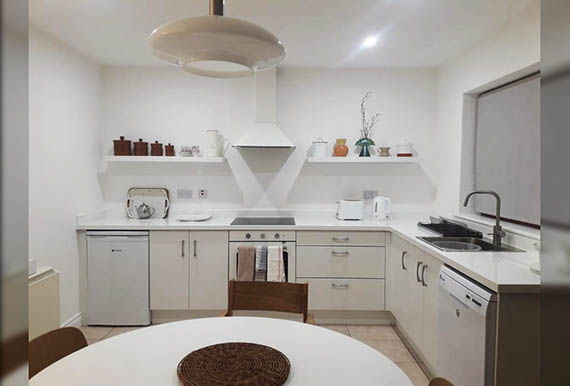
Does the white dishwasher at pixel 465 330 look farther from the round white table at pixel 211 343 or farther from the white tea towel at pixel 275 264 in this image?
the white tea towel at pixel 275 264

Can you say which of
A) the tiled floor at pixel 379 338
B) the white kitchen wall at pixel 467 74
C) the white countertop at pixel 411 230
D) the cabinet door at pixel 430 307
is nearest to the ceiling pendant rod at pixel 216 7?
the white countertop at pixel 411 230

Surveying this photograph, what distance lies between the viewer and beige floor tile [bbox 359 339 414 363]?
2.82 meters

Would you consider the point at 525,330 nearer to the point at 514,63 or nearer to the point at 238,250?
the point at 514,63

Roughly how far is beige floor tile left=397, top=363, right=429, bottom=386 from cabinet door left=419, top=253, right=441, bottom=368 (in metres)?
0.16

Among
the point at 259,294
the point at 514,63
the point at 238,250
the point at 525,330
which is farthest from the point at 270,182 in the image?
the point at 525,330

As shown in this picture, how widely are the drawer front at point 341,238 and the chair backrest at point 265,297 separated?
1387 mm

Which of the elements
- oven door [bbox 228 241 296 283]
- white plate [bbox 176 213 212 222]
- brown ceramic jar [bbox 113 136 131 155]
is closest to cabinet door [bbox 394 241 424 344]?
oven door [bbox 228 241 296 283]

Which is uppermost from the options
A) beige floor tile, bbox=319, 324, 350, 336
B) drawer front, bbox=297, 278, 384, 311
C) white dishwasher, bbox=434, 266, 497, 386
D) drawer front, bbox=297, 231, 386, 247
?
drawer front, bbox=297, 231, 386, 247

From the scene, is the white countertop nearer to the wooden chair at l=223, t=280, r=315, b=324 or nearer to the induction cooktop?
the induction cooktop

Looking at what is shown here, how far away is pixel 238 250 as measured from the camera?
3232 mm

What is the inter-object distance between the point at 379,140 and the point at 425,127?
49 cm

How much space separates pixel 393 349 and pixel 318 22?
2.52 m

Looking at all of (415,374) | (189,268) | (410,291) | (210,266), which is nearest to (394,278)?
(410,291)

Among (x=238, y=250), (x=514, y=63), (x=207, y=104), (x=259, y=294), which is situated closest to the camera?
(x=259, y=294)
